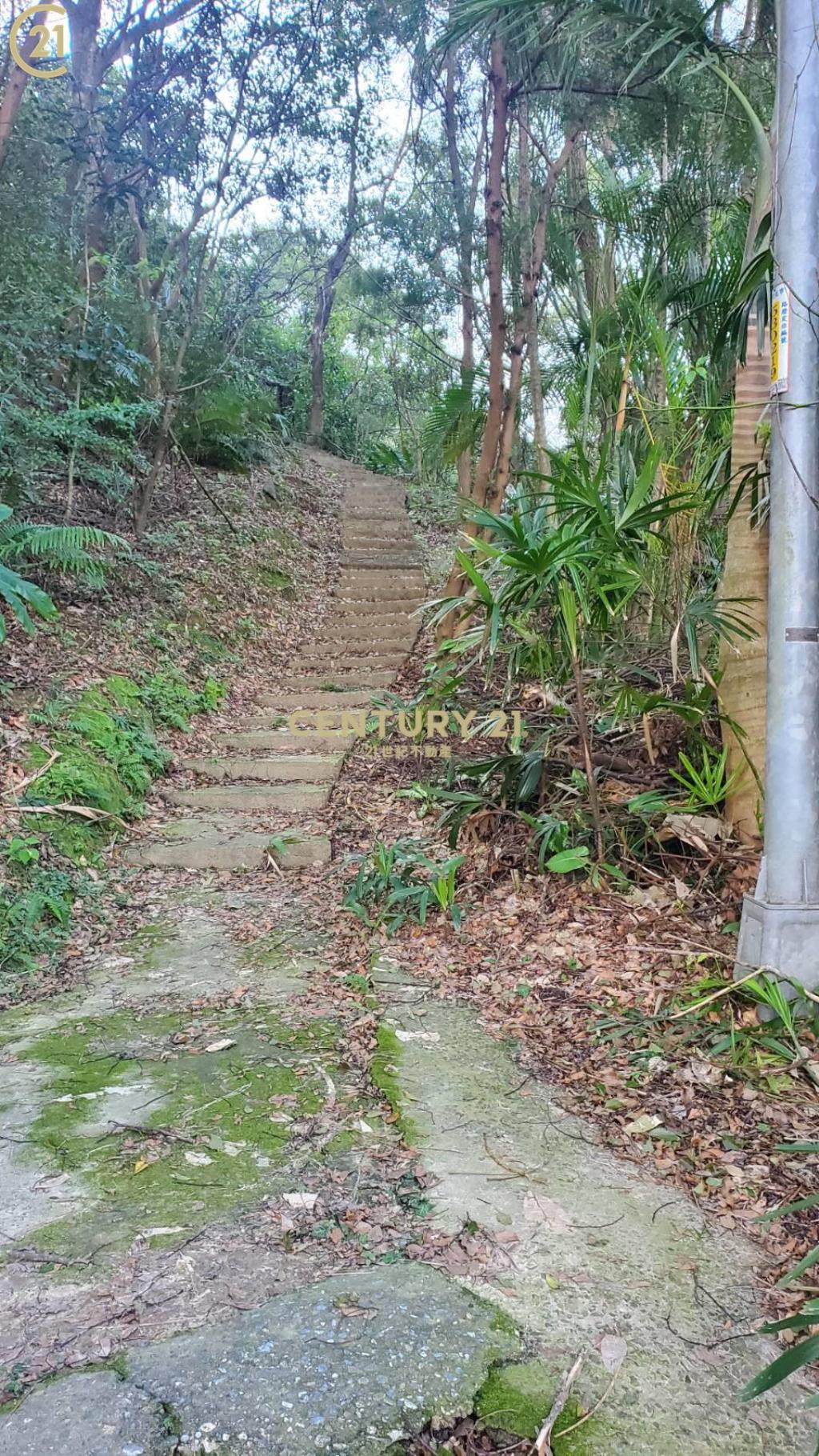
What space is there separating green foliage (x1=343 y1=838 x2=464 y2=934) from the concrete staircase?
0.70 m

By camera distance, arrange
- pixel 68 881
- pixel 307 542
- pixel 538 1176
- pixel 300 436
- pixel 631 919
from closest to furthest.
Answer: pixel 538 1176 < pixel 631 919 < pixel 68 881 < pixel 307 542 < pixel 300 436

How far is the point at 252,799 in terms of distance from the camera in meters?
5.02

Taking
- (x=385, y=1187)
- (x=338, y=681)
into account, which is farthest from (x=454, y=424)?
(x=385, y=1187)

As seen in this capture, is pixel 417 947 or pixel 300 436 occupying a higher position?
pixel 300 436

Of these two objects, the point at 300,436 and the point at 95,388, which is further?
the point at 300,436

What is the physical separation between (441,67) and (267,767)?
21.3 feet

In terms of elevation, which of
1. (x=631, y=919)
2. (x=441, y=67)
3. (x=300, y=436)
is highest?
(x=441, y=67)

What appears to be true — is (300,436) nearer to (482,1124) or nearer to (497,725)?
(497,725)

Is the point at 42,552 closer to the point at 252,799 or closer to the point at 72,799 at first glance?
the point at 72,799

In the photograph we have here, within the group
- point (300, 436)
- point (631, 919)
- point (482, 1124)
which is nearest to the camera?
point (482, 1124)

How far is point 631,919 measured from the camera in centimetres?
312

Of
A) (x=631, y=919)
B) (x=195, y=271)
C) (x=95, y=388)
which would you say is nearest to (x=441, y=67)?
(x=195, y=271)

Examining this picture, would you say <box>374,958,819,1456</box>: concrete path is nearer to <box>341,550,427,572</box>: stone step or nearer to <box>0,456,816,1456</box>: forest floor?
<box>0,456,816,1456</box>: forest floor

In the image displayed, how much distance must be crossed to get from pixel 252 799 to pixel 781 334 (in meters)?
3.67
